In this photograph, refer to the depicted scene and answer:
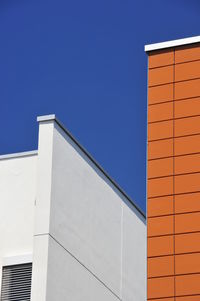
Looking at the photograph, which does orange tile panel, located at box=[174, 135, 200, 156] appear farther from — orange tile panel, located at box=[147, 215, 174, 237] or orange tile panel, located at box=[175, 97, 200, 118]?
orange tile panel, located at box=[147, 215, 174, 237]

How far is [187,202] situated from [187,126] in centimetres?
214

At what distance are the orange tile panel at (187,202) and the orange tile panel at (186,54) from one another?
3884 millimetres

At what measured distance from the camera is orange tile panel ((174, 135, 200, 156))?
84.3ft

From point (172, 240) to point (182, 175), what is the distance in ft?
5.74

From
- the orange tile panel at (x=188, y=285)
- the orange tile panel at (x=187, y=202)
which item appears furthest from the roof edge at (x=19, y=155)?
the orange tile panel at (x=188, y=285)

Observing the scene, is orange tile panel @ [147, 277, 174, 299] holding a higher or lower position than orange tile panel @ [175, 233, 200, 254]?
lower

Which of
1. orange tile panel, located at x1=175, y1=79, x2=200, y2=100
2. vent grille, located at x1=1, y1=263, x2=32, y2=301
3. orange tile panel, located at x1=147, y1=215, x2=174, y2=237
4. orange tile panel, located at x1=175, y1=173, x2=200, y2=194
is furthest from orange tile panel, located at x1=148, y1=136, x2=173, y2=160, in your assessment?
vent grille, located at x1=1, y1=263, x2=32, y2=301

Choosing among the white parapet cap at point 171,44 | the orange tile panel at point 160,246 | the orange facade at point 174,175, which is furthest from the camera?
the white parapet cap at point 171,44

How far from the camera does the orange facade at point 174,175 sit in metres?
24.2

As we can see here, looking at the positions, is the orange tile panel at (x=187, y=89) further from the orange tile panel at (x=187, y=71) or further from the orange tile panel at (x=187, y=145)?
the orange tile panel at (x=187, y=145)

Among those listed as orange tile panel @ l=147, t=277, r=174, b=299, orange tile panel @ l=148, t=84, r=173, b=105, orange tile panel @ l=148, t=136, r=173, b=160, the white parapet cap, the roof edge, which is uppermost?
the white parapet cap

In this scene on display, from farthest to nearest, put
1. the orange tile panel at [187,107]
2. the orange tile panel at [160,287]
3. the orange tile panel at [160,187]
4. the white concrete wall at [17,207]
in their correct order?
the white concrete wall at [17,207]
the orange tile panel at [187,107]
the orange tile panel at [160,187]
the orange tile panel at [160,287]

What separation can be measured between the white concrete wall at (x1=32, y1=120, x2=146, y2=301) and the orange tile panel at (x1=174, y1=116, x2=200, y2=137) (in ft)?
11.2

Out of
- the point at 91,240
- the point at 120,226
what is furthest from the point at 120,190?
the point at 91,240
